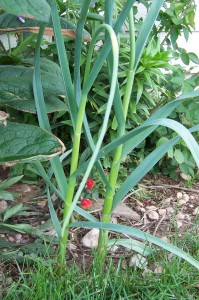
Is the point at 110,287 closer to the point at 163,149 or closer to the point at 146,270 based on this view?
the point at 146,270

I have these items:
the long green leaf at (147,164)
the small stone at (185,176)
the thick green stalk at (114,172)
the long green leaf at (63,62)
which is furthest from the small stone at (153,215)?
the long green leaf at (63,62)

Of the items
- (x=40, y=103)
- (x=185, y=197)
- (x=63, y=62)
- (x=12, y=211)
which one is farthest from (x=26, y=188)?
(x=63, y=62)

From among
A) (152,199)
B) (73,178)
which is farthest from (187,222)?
(73,178)

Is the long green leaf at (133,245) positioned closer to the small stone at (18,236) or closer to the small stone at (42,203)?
the small stone at (18,236)

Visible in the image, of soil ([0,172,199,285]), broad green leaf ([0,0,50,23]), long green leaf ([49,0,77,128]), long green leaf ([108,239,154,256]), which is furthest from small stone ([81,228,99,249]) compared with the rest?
broad green leaf ([0,0,50,23])

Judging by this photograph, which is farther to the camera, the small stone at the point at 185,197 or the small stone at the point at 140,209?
the small stone at the point at 185,197

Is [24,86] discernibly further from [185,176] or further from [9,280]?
[185,176]
